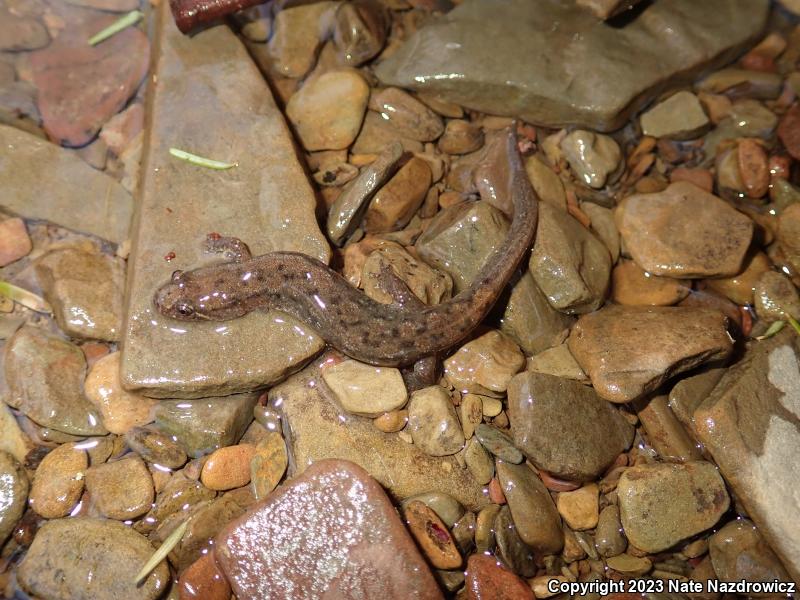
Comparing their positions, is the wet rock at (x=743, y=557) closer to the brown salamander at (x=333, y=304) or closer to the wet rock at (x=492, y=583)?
the wet rock at (x=492, y=583)

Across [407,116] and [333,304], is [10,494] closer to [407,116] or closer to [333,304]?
[333,304]

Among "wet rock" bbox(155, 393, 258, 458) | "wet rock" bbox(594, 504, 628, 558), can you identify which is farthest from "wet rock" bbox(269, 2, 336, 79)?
"wet rock" bbox(594, 504, 628, 558)

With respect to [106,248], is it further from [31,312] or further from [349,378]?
[349,378]

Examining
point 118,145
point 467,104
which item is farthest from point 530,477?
point 118,145

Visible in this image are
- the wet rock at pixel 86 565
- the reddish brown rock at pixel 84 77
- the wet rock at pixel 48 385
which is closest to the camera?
the wet rock at pixel 86 565

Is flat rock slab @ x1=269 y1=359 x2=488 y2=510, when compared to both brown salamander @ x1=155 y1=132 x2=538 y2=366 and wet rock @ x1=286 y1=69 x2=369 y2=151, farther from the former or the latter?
wet rock @ x1=286 y1=69 x2=369 y2=151

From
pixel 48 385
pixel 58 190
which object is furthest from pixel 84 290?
pixel 58 190

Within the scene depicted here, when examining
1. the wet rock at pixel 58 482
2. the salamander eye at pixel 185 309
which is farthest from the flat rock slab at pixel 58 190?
the wet rock at pixel 58 482
